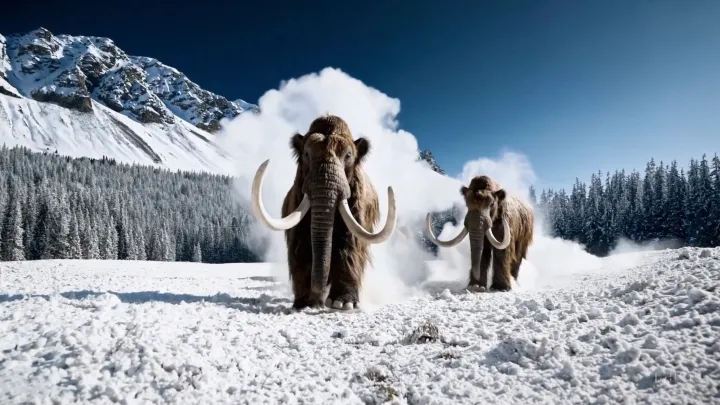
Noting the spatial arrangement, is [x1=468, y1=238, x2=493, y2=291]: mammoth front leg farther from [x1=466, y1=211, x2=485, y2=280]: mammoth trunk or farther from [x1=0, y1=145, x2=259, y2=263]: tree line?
[x1=0, y1=145, x2=259, y2=263]: tree line

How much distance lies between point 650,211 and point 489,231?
5577 cm

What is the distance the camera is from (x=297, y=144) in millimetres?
7227

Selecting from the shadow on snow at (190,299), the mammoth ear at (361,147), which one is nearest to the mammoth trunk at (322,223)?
the shadow on snow at (190,299)

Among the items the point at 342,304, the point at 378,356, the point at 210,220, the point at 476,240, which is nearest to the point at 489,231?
the point at 476,240

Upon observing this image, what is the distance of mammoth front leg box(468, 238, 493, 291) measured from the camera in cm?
975

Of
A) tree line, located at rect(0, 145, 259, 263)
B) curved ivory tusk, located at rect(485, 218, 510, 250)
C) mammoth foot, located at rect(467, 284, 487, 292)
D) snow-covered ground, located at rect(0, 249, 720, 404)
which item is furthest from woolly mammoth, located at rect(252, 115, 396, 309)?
tree line, located at rect(0, 145, 259, 263)

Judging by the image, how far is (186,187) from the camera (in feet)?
384

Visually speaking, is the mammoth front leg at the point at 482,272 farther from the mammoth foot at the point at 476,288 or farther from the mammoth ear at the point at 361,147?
the mammoth ear at the point at 361,147

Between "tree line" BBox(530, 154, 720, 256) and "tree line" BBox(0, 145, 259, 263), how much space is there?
57.7m

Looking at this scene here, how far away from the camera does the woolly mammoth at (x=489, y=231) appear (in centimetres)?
987

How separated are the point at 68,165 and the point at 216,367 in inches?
5406

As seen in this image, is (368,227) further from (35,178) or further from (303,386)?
(35,178)

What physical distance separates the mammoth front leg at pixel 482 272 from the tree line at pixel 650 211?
3654 cm

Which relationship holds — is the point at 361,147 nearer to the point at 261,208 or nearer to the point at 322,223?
the point at 322,223
